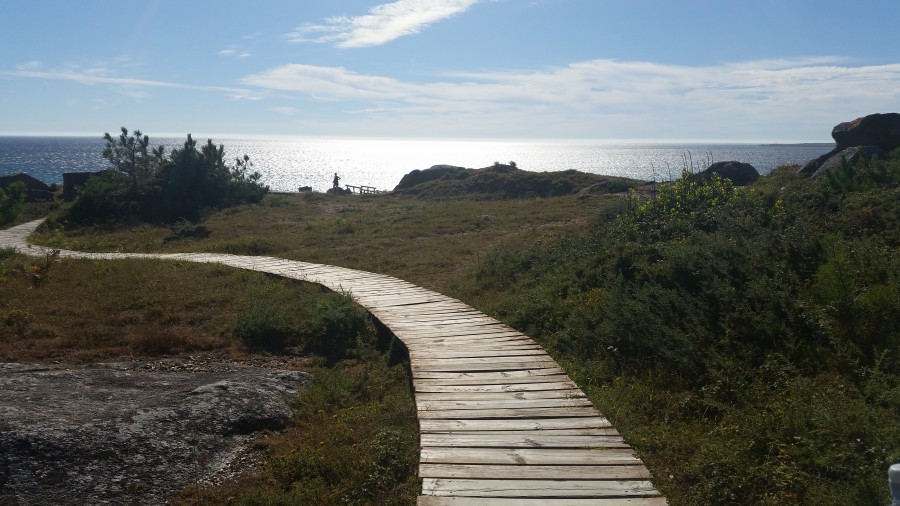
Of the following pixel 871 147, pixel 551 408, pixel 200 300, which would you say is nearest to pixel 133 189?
pixel 200 300

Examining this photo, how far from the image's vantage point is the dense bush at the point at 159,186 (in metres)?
31.2

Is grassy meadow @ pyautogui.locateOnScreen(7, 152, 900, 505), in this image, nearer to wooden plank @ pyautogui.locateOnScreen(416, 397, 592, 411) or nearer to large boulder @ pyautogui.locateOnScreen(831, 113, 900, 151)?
wooden plank @ pyautogui.locateOnScreen(416, 397, 592, 411)

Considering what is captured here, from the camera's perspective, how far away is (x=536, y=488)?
470 centimetres

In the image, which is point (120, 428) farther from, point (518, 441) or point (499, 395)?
point (518, 441)

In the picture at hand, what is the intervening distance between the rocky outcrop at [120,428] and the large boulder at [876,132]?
71.9ft

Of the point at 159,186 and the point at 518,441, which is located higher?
the point at 159,186

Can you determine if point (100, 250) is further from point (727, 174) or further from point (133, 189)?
point (727, 174)

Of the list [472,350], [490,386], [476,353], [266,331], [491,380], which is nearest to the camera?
[490,386]

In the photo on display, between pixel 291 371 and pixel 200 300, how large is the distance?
172 inches

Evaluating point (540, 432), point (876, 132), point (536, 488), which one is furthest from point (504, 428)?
point (876, 132)

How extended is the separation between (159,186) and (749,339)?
31.7m

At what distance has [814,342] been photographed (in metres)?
6.90

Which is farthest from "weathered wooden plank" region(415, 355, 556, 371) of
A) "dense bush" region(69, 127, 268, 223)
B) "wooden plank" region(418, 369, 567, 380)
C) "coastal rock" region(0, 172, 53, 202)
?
"coastal rock" region(0, 172, 53, 202)

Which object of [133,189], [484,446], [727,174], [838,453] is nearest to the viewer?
[838,453]
